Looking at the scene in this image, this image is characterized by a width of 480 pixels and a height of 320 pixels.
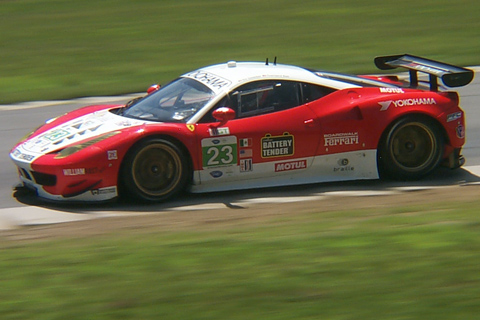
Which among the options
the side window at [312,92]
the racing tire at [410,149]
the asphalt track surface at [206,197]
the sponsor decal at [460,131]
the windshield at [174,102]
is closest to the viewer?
the asphalt track surface at [206,197]

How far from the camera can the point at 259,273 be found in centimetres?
506

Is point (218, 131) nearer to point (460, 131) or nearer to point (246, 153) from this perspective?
point (246, 153)

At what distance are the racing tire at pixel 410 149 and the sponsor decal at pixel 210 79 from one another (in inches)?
72.9

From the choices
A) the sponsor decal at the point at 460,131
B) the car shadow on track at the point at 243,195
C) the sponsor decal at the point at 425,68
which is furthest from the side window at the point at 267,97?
the sponsor decal at the point at 460,131

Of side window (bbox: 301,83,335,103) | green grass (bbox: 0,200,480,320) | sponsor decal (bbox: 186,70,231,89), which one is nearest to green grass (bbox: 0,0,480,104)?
sponsor decal (bbox: 186,70,231,89)

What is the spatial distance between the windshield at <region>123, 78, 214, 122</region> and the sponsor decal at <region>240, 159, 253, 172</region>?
0.72 m

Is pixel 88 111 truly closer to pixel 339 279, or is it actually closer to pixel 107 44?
pixel 339 279

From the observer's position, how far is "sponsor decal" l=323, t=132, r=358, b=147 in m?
8.13

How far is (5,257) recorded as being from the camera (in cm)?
573

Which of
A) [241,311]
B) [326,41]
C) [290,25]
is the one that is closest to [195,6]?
[290,25]

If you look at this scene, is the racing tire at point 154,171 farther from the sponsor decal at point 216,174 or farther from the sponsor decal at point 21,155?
the sponsor decal at point 21,155

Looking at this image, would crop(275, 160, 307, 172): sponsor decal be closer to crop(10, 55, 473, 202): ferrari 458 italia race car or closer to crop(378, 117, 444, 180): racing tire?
crop(10, 55, 473, 202): ferrari 458 italia race car

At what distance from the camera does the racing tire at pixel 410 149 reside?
835cm

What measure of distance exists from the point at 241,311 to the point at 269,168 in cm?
364
